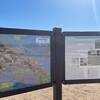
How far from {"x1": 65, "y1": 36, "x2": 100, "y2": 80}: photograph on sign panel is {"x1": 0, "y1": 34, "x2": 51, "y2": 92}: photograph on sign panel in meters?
0.50

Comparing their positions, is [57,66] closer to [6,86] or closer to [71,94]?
[6,86]

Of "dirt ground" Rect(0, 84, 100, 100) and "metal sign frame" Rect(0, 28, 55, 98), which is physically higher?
"metal sign frame" Rect(0, 28, 55, 98)

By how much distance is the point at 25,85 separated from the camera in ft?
Result: 18.1

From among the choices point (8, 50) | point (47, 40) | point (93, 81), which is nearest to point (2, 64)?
Result: point (8, 50)

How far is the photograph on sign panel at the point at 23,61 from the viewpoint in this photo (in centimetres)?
519

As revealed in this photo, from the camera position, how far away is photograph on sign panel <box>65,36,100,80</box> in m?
6.08

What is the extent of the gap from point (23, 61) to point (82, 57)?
1.43 meters

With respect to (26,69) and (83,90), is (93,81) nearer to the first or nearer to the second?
(26,69)

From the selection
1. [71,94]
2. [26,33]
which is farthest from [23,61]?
[71,94]

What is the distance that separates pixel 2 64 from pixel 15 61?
30 centimetres

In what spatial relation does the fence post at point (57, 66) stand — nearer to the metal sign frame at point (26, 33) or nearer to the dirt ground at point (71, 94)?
the metal sign frame at point (26, 33)

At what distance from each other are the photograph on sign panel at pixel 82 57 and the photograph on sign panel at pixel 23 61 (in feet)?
1.63

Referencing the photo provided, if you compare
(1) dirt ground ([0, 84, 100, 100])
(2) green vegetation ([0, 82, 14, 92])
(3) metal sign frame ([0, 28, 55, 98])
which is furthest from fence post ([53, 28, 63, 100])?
(1) dirt ground ([0, 84, 100, 100])

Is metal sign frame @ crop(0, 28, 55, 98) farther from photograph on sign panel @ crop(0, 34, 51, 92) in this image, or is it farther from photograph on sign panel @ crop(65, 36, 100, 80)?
photograph on sign panel @ crop(65, 36, 100, 80)
